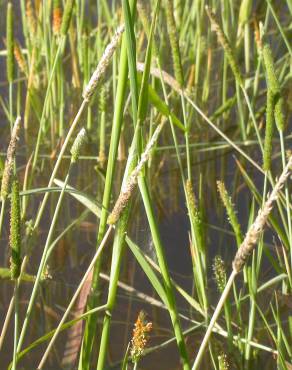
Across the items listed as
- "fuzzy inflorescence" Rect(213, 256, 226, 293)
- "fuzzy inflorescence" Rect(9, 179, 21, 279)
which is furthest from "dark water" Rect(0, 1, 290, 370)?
"fuzzy inflorescence" Rect(9, 179, 21, 279)

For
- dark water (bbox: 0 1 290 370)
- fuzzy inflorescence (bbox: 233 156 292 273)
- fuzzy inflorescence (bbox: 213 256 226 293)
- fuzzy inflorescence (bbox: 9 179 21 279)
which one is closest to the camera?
fuzzy inflorescence (bbox: 233 156 292 273)

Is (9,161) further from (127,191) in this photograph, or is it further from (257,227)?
(257,227)

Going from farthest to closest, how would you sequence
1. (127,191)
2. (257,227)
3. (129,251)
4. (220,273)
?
1. (129,251)
2. (220,273)
3. (127,191)
4. (257,227)

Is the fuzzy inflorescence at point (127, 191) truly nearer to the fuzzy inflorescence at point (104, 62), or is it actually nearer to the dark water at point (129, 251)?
the fuzzy inflorescence at point (104, 62)

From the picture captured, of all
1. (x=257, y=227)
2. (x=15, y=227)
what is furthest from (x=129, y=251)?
(x=257, y=227)

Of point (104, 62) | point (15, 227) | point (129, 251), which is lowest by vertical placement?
point (129, 251)

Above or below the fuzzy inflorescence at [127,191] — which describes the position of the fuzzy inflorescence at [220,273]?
below

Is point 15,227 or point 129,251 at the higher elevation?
point 15,227

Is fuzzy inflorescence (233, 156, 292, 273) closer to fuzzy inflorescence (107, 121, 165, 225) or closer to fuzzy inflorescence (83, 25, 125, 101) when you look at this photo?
fuzzy inflorescence (107, 121, 165, 225)

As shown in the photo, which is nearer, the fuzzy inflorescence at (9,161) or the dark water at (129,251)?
the fuzzy inflorescence at (9,161)

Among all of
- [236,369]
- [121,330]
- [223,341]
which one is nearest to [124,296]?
[121,330]

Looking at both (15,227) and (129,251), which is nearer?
(15,227)

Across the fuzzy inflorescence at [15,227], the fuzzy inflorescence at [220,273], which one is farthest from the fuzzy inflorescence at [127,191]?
the fuzzy inflorescence at [220,273]
